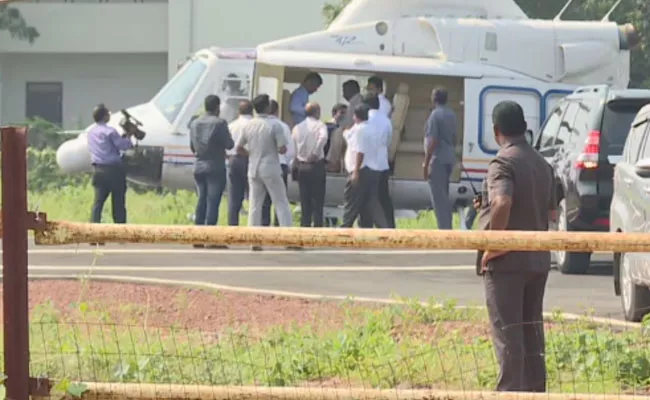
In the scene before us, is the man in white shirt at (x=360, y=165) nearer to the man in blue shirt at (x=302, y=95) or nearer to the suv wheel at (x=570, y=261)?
the man in blue shirt at (x=302, y=95)

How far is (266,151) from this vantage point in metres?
17.1

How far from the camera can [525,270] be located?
7.99 meters

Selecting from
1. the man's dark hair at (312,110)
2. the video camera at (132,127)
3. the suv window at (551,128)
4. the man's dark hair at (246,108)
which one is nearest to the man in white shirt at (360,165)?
the man's dark hair at (312,110)

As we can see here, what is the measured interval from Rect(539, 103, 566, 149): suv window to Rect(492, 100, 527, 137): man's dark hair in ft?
28.2

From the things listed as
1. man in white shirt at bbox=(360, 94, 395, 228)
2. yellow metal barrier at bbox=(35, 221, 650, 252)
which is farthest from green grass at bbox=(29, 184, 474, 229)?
yellow metal barrier at bbox=(35, 221, 650, 252)

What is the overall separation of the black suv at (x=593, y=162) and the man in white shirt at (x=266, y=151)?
10.7 ft

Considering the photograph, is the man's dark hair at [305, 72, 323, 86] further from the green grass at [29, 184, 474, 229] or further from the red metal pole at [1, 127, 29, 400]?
the red metal pole at [1, 127, 29, 400]

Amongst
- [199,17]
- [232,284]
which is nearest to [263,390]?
[232,284]

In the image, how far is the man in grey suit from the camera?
18328 mm

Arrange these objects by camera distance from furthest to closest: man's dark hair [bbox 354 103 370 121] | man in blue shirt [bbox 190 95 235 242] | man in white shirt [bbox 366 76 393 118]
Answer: man in white shirt [bbox 366 76 393 118], man's dark hair [bbox 354 103 370 121], man in blue shirt [bbox 190 95 235 242]

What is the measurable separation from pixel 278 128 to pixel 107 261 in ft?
8.62

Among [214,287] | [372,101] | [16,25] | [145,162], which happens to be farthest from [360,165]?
[16,25]

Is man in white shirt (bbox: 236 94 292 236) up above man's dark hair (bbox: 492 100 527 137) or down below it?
below

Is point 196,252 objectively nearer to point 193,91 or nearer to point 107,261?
point 107,261
